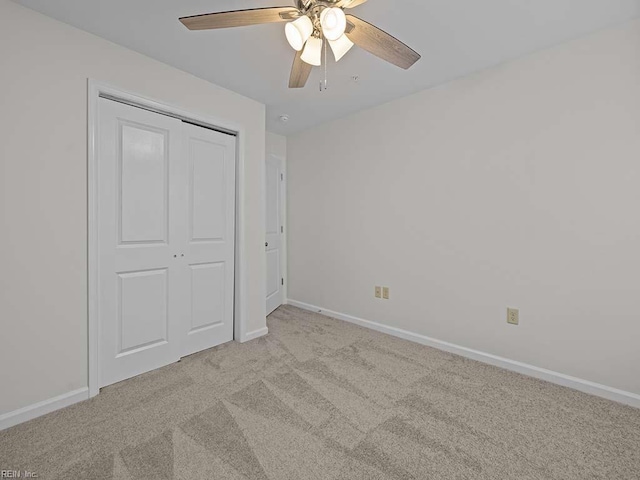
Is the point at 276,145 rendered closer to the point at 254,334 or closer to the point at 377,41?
the point at 254,334

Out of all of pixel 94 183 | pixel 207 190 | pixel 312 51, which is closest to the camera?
pixel 312 51

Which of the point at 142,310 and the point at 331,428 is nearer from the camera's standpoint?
the point at 331,428

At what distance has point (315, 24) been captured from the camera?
59.2 inches

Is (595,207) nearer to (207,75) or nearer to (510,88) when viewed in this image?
(510,88)

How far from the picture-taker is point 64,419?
172cm

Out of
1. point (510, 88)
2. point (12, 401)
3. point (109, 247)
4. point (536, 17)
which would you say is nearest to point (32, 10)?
point (109, 247)

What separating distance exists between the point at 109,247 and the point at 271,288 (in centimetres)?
204

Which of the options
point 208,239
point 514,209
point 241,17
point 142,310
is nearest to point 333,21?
point 241,17

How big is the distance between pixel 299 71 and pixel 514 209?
186cm

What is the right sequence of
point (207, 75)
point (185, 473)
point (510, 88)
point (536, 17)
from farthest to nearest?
1. point (207, 75)
2. point (510, 88)
3. point (536, 17)
4. point (185, 473)

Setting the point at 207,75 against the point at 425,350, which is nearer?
the point at 207,75

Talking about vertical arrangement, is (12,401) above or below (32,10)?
below

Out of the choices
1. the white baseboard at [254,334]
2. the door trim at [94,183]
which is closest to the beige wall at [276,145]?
the door trim at [94,183]

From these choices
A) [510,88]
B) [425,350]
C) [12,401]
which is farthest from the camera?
[425,350]
